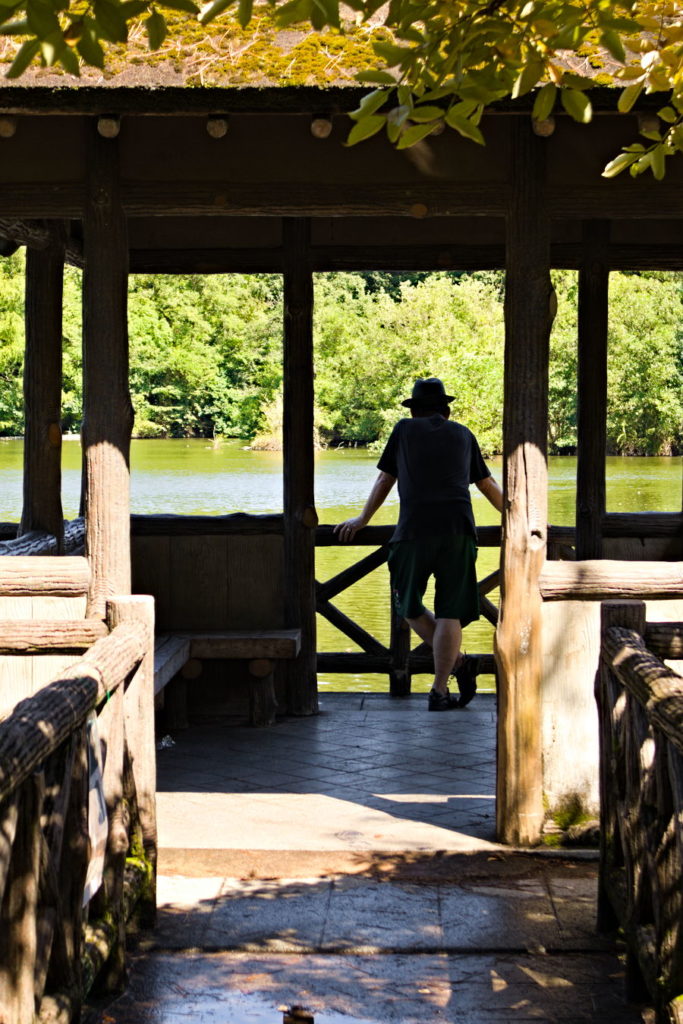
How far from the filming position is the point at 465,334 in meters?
41.7

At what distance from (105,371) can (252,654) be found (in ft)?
8.50

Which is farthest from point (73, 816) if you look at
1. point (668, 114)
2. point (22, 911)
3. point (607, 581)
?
point (668, 114)

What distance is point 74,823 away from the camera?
12.2 ft

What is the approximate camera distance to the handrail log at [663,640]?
183 inches

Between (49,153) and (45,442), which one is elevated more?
(49,153)

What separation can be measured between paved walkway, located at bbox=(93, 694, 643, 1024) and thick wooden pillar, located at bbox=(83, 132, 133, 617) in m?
1.19

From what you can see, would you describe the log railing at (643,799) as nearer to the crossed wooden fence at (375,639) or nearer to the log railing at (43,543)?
the log railing at (43,543)

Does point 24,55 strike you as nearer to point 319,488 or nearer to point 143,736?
point 143,736

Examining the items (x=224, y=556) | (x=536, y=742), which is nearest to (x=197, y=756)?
(x=224, y=556)

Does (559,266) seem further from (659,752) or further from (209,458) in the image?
(209,458)

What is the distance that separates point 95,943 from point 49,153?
3419 millimetres

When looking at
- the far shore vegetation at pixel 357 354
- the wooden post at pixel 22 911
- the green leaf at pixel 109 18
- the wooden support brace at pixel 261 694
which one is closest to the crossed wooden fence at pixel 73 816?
the wooden post at pixel 22 911

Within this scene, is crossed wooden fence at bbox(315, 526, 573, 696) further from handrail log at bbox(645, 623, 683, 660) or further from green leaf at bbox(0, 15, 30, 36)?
green leaf at bbox(0, 15, 30, 36)

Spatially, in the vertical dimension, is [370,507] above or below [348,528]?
above
